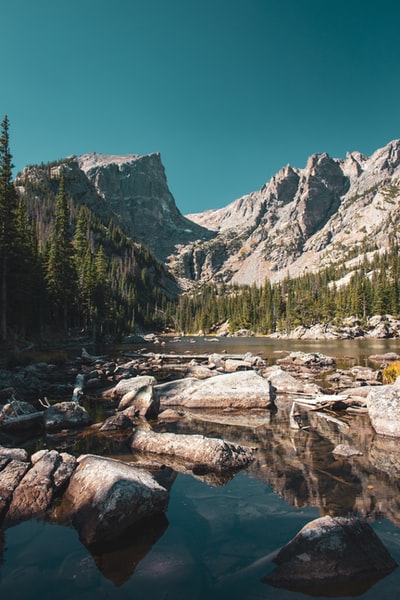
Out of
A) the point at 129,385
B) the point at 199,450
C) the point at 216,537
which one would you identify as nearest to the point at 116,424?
the point at 199,450

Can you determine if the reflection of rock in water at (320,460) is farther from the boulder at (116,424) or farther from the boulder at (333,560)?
the boulder at (116,424)

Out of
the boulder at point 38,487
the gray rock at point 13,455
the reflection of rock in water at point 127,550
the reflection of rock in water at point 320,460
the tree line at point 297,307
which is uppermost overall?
the tree line at point 297,307

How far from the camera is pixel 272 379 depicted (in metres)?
21.5

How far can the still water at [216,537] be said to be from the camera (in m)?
4.94

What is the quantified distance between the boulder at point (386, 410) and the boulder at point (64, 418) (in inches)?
465

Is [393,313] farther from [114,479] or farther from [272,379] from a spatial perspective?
[114,479]

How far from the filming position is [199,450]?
32.4 ft

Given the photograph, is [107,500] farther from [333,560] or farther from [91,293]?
[91,293]

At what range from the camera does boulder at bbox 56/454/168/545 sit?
6.24 meters

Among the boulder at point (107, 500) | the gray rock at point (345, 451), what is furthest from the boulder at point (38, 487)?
the gray rock at point (345, 451)

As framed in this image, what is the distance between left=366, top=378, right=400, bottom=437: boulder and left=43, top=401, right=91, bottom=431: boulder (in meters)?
11.8

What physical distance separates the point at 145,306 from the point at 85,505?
166 m

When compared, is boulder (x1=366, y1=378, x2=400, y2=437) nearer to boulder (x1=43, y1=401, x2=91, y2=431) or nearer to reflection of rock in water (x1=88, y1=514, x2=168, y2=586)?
reflection of rock in water (x1=88, y1=514, x2=168, y2=586)

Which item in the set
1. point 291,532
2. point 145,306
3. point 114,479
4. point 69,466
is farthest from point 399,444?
point 145,306
